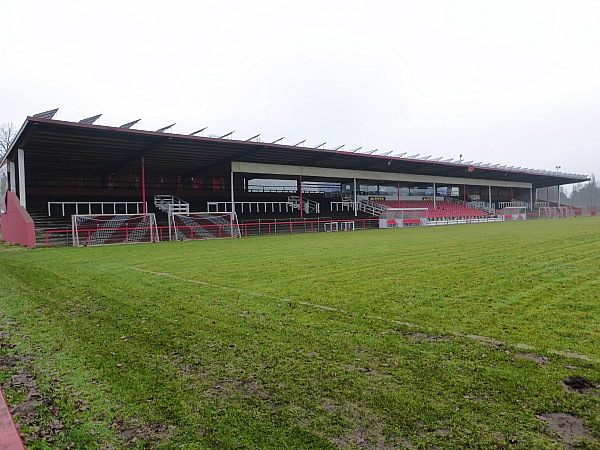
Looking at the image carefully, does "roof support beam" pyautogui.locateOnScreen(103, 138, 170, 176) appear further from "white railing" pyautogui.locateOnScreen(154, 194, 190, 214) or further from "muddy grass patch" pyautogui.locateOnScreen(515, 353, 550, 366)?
"muddy grass patch" pyautogui.locateOnScreen(515, 353, 550, 366)

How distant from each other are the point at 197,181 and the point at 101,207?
8.75 meters

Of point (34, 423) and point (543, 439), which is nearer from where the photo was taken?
point (543, 439)

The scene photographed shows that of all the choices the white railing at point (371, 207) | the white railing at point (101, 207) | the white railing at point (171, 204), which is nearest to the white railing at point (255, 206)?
the white railing at point (171, 204)

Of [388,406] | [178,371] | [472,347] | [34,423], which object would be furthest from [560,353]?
Answer: [34,423]

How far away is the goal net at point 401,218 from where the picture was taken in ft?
128

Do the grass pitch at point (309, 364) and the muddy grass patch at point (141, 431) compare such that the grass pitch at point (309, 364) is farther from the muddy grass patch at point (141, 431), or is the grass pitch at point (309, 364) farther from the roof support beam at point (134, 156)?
the roof support beam at point (134, 156)

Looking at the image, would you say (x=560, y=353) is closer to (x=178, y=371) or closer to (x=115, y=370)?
(x=178, y=371)

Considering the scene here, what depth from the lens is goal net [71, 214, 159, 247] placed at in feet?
74.1

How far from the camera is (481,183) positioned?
54719 millimetres

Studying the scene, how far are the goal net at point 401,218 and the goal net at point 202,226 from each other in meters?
16.0

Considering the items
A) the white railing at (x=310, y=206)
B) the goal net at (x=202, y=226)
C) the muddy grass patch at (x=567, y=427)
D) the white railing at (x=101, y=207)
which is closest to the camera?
the muddy grass patch at (x=567, y=427)

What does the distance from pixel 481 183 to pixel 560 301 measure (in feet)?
176

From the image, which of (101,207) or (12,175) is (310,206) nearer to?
(101,207)

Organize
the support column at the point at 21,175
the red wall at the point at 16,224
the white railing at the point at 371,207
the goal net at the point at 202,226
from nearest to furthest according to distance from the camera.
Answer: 1. the red wall at the point at 16,224
2. the support column at the point at 21,175
3. the goal net at the point at 202,226
4. the white railing at the point at 371,207
